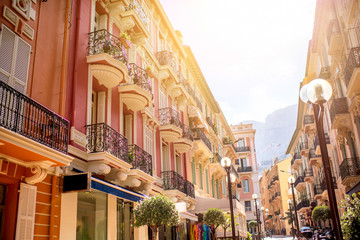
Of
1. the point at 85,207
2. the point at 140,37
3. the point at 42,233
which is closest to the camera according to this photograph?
the point at 42,233

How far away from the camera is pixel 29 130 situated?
846cm

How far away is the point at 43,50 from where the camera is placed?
10039mm

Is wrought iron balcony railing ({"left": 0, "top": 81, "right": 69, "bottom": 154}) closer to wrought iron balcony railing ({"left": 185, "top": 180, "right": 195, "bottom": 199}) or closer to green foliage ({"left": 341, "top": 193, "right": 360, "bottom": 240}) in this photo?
green foliage ({"left": 341, "top": 193, "right": 360, "bottom": 240})

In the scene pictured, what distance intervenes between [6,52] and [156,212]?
6.51m

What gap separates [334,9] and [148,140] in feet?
43.6

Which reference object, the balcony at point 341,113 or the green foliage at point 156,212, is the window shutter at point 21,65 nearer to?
the green foliage at point 156,212

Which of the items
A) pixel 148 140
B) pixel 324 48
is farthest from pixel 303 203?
pixel 148 140

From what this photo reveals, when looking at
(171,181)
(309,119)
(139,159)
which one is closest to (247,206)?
(309,119)

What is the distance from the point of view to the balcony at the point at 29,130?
24.2 ft

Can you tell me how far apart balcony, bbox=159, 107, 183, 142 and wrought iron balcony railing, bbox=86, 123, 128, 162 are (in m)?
6.38

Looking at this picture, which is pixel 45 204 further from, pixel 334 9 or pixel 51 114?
pixel 334 9

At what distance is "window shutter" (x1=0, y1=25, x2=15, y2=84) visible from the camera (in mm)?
8602

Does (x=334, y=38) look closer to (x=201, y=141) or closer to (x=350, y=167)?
(x=350, y=167)

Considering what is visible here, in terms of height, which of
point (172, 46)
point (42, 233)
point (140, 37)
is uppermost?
point (172, 46)
